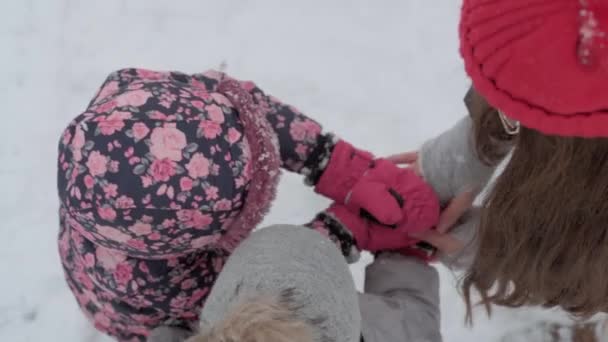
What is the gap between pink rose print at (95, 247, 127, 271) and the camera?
0.82 metres

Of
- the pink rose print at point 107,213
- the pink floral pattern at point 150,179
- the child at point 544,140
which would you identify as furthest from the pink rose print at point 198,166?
the child at point 544,140

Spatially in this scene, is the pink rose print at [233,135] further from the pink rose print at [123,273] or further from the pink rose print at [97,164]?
the pink rose print at [123,273]

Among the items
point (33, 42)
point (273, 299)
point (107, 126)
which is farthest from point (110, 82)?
point (33, 42)

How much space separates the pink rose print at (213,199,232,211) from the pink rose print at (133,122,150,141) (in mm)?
121

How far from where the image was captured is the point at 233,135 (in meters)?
0.73

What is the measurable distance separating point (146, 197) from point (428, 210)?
0.50 meters

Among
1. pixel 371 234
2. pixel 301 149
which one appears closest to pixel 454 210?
pixel 371 234

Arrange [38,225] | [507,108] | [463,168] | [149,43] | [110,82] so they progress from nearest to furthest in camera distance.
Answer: [507,108]
[110,82]
[463,168]
[38,225]
[149,43]

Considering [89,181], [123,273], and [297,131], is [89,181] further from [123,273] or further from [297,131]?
[297,131]

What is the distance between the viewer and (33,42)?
1502 millimetres

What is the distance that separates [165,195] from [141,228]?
59mm

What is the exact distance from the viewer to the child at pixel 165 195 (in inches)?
27.0

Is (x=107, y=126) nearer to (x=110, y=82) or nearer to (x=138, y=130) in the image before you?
(x=138, y=130)

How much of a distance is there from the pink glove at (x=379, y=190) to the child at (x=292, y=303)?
0.48 ft
